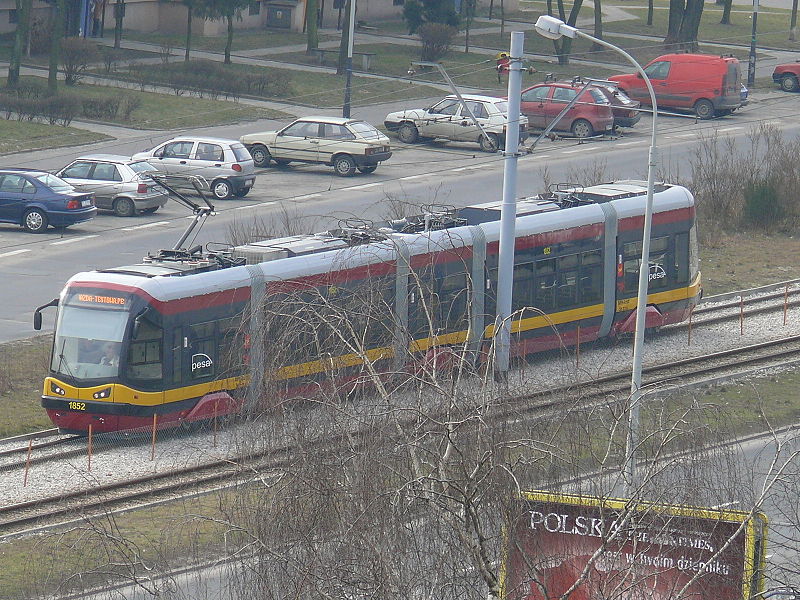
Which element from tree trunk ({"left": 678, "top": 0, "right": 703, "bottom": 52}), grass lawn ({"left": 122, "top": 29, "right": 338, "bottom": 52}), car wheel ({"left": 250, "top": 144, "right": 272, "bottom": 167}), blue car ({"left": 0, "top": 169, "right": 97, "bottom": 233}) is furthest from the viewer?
tree trunk ({"left": 678, "top": 0, "right": 703, "bottom": 52})

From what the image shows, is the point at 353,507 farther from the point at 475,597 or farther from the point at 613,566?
the point at 613,566

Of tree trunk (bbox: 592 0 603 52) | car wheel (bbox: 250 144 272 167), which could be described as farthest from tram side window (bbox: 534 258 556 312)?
tree trunk (bbox: 592 0 603 52)

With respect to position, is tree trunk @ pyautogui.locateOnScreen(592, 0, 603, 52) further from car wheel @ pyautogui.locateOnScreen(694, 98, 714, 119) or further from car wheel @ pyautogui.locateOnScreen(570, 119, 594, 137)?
car wheel @ pyautogui.locateOnScreen(570, 119, 594, 137)

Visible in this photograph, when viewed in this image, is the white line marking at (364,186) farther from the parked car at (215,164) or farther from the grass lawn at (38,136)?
the grass lawn at (38,136)

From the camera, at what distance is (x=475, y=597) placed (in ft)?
31.8

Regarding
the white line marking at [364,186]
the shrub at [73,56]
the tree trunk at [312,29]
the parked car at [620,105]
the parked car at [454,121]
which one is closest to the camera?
the white line marking at [364,186]

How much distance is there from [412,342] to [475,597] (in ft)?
9.01

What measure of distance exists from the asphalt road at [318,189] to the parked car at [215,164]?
446 millimetres

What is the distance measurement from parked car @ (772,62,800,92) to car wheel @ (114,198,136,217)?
107 feet

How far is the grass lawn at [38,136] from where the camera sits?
43.8 meters

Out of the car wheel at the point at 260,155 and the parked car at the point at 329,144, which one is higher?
the parked car at the point at 329,144

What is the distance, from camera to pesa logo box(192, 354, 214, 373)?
68.8 ft

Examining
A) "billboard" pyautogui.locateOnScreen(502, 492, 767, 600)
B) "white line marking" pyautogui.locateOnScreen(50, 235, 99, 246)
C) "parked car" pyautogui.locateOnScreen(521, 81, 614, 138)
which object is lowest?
"white line marking" pyautogui.locateOnScreen(50, 235, 99, 246)

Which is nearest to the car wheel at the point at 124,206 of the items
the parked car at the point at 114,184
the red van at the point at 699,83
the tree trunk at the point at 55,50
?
the parked car at the point at 114,184
